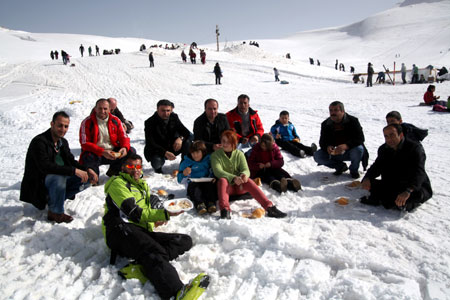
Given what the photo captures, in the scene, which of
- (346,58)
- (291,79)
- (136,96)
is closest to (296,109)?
(136,96)

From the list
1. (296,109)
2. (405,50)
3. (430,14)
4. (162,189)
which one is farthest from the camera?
(430,14)

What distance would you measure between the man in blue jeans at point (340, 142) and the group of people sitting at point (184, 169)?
0.06 feet

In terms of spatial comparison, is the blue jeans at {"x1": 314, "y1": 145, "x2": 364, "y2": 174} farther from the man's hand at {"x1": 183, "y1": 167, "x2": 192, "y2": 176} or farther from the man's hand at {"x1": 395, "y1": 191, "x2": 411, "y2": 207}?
→ the man's hand at {"x1": 183, "y1": 167, "x2": 192, "y2": 176}

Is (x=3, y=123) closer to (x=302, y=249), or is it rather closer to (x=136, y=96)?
(x=136, y=96)

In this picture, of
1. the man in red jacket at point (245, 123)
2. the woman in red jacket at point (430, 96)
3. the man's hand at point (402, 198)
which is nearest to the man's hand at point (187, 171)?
the man in red jacket at point (245, 123)

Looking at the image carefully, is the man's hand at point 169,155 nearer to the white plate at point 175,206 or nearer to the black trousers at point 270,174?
the black trousers at point 270,174

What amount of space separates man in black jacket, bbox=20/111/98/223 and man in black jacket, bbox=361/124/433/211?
13.2ft

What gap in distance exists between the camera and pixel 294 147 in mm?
6465

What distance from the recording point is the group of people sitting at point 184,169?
2.92 metres

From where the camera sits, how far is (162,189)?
4836 millimetres

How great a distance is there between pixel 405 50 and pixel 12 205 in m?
58.7

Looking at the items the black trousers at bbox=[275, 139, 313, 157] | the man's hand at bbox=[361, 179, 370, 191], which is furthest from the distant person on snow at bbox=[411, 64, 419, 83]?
the man's hand at bbox=[361, 179, 370, 191]

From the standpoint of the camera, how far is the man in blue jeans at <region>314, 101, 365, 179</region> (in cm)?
497

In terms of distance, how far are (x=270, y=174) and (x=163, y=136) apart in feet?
7.19
